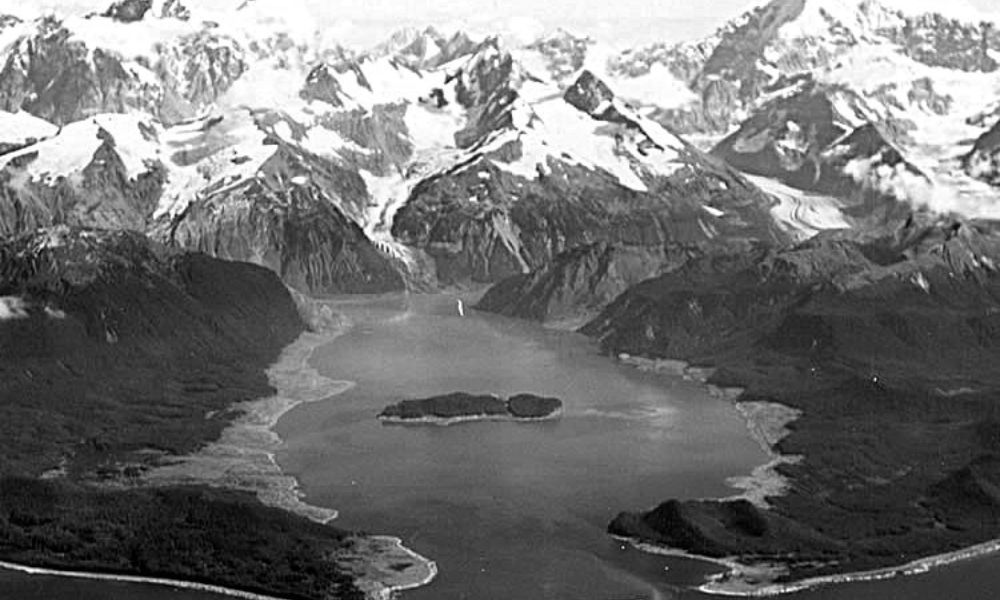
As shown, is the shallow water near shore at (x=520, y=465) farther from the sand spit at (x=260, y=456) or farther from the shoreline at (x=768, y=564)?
the sand spit at (x=260, y=456)

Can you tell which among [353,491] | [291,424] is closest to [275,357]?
[291,424]

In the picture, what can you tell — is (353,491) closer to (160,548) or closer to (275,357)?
(160,548)

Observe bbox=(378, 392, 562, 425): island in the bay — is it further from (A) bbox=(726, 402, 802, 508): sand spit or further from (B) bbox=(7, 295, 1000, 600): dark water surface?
(A) bbox=(726, 402, 802, 508): sand spit

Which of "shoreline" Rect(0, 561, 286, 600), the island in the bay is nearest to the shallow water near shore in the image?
the island in the bay

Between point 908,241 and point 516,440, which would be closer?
point 516,440

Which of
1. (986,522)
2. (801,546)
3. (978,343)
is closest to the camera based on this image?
(801,546)

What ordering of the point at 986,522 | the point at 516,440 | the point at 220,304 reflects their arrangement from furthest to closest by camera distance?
the point at 220,304 < the point at 516,440 < the point at 986,522

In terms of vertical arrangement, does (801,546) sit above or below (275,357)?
above
